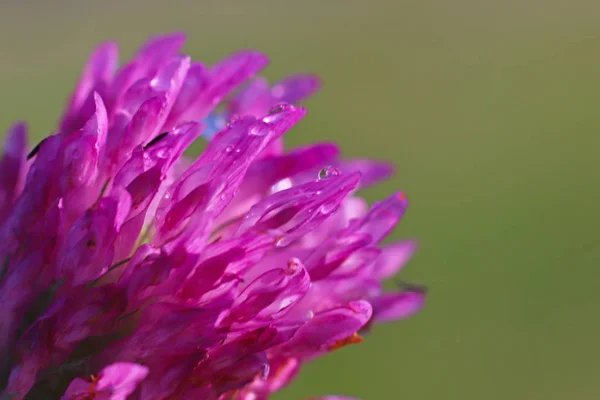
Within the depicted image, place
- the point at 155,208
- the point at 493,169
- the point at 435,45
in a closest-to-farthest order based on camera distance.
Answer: the point at 155,208, the point at 493,169, the point at 435,45

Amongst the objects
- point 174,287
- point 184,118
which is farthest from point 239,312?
point 184,118

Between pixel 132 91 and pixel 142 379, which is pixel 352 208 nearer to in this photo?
pixel 132 91

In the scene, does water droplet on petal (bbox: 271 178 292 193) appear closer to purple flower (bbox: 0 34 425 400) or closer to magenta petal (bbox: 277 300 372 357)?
purple flower (bbox: 0 34 425 400)

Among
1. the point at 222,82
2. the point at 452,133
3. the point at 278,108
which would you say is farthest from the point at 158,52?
the point at 452,133

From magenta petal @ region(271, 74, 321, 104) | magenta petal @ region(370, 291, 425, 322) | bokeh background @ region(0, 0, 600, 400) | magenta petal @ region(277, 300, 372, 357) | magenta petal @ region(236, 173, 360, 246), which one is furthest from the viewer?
bokeh background @ region(0, 0, 600, 400)

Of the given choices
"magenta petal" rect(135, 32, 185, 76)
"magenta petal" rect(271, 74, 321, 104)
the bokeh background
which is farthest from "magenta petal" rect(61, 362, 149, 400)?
the bokeh background

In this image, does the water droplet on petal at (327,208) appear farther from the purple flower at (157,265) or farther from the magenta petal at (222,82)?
the magenta petal at (222,82)
